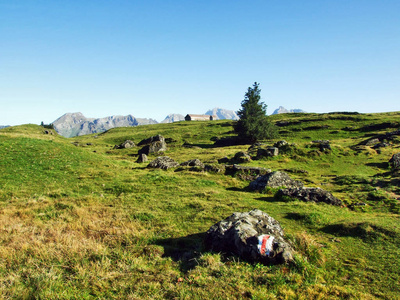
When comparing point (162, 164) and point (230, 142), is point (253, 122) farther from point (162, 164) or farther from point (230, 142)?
point (162, 164)

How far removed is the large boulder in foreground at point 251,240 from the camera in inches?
325

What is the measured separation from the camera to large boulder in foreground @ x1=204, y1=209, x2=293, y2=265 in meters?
8.26

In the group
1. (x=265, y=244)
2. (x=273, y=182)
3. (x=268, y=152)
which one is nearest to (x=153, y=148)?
(x=268, y=152)

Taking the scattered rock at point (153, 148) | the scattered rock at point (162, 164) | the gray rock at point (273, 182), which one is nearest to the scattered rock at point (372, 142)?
the gray rock at point (273, 182)

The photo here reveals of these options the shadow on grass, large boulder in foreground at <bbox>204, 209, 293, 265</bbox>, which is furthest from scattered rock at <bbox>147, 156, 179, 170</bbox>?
large boulder in foreground at <bbox>204, 209, 293, 265</bbox>

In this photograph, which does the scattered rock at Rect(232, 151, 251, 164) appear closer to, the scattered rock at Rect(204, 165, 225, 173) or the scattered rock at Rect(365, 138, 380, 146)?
the scattered rock at Rect(204, 165, 225, 173)

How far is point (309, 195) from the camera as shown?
54.8 ft

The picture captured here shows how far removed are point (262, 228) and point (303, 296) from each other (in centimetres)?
304

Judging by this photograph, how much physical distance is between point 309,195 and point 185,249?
10.9 m

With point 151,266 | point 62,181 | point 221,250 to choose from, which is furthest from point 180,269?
point 62,181

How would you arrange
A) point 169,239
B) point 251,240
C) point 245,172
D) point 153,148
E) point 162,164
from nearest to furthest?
1. point 251,240
2. point 169,239
3. point 245,172
4. point 162,164
5. point 153,148

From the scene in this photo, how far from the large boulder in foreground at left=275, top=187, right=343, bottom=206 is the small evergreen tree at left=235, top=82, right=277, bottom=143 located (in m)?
46.7

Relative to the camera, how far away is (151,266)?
326 inches

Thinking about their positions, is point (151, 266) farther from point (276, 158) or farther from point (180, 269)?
point (276, 158)
